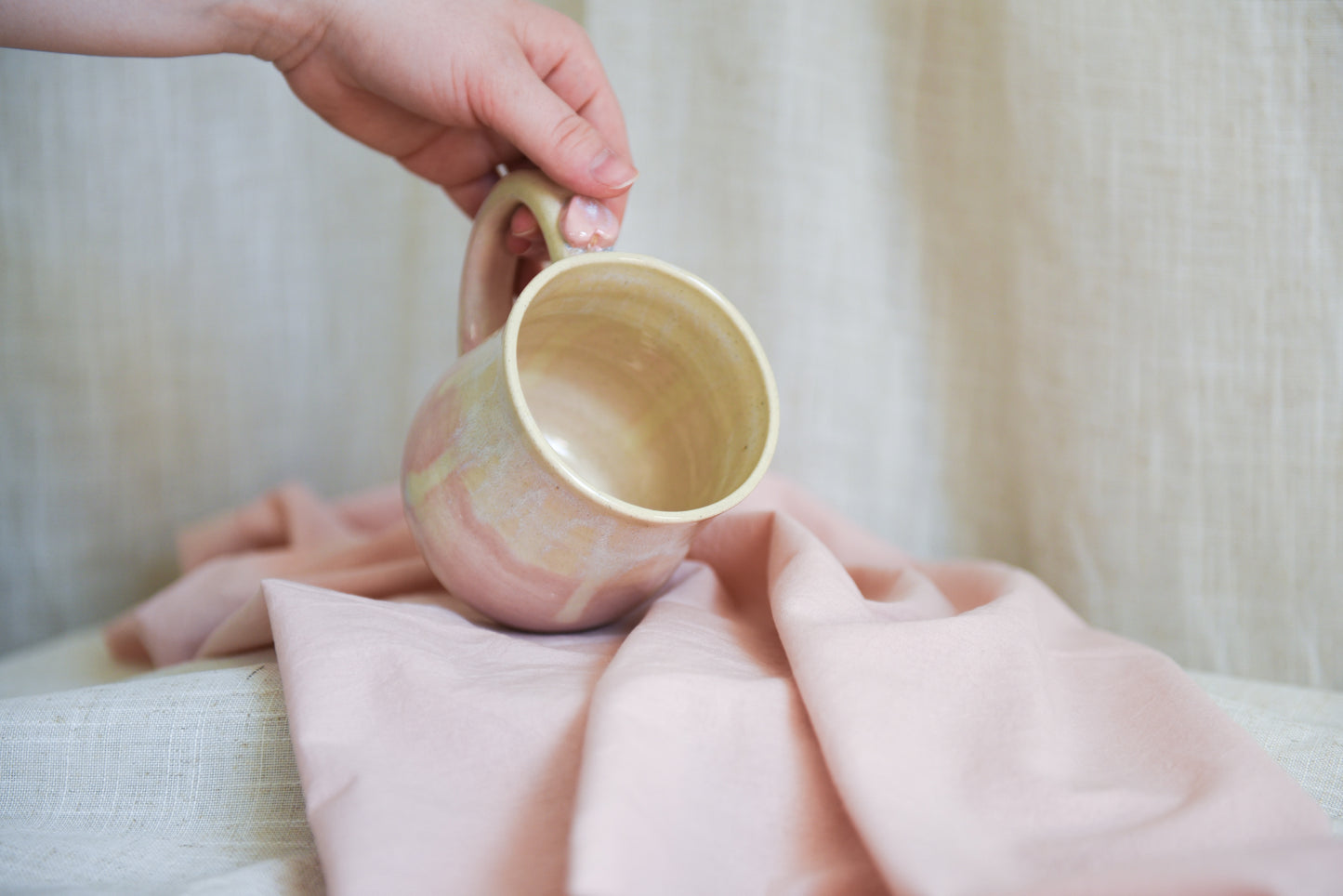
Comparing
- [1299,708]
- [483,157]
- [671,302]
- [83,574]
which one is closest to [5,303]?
[83,574]

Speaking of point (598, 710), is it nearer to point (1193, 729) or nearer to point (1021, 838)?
point (1021, 838)

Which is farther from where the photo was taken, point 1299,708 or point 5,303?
point 5,303

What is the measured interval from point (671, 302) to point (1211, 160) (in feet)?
1.35

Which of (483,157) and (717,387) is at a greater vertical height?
(483,157)

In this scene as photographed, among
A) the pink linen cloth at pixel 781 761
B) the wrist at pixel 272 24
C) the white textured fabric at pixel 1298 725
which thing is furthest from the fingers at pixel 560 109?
the white textured fabric at pixel 1298 725

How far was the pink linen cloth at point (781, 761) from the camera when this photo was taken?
1.22ft

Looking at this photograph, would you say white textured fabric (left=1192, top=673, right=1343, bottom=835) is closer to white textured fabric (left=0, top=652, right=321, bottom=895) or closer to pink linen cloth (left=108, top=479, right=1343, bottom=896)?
pink linen cloth (left=108, top=479, right=1343, bottom=896)

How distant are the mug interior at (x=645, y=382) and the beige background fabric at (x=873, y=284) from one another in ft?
0.82

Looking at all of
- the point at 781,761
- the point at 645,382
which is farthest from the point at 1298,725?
the point at 645,382

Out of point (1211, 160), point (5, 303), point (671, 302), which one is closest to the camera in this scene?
point (671, 302)

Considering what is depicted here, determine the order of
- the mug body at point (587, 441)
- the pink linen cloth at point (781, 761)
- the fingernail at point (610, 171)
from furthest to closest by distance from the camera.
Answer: the fingernail at point (610, 171) < the mug body at point (587, 441) < the pink linen cloth at point (781, 761)

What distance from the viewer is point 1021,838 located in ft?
1.28

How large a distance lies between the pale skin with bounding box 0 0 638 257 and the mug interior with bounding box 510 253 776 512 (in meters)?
0.05

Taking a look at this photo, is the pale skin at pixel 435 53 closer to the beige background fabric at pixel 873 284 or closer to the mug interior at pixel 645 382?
the mug interior at pixel 645 382
